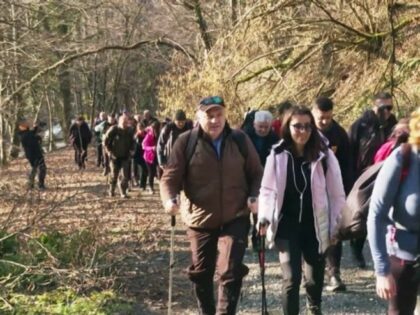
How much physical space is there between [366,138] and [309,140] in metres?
2.25

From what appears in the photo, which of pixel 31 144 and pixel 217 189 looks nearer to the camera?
pixel 217 189

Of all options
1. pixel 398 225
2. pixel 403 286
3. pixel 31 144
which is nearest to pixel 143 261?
pixel 403 286

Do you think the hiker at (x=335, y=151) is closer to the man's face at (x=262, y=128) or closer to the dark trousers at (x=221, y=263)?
the man's face at (x=262, y=128)

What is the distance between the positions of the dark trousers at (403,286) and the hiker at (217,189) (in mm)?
1603

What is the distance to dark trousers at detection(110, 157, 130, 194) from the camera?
14096 millimetres

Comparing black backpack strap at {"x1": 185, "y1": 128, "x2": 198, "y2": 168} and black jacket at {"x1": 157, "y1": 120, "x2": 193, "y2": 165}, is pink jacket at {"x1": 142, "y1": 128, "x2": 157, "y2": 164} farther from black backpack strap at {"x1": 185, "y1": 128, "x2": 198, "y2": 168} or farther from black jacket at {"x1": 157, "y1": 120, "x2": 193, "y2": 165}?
black backpack strap at {"x1": 185, "y1": 128, "x2": 198, "y2": 168}

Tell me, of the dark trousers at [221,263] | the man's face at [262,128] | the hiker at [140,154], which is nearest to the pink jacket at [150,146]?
the hiker at [140,154]

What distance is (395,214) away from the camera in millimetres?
3633

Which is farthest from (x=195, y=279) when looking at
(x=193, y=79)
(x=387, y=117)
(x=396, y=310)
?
(x=193, y=79)

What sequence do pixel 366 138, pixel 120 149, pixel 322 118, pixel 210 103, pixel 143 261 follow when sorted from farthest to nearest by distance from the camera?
pixel 120 149, pixel 143 261, pixel 366 138, pixel 322 118, pixel 210 103

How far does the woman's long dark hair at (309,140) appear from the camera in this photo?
4.99 meters

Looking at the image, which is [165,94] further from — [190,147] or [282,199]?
[282,199]

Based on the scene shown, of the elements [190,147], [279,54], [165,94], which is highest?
[279,54]

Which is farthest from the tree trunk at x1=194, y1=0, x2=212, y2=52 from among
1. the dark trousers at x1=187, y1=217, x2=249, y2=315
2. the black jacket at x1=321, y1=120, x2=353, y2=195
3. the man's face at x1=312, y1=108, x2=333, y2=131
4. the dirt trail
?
the dark trousers at x1=187, y1=217, x2=249, y2=315
